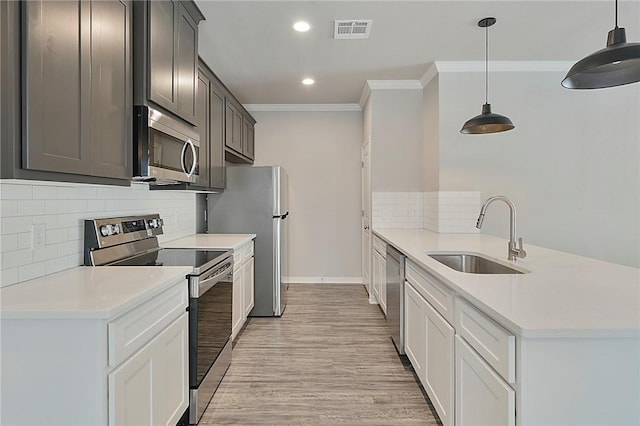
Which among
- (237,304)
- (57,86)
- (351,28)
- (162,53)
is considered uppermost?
(351,28)

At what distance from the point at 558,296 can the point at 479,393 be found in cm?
48

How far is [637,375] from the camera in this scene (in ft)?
3.74

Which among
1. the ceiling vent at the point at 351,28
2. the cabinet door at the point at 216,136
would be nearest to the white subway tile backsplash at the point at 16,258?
the cabinet door at the point at 216,136

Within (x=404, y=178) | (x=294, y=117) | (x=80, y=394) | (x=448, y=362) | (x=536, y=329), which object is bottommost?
(x=448, y=362)

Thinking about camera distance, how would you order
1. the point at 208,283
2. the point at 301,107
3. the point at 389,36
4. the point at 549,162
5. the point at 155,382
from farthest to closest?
1. the point at 301,107
2. the point at 549,162
3. the point at 389,36
4. the point at 208,283
5. the point at 155,382

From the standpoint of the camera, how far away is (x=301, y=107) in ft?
18.1

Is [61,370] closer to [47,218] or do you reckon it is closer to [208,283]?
[47,218]

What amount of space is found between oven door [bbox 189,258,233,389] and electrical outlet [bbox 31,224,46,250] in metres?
0.70

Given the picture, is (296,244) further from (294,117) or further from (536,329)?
(536,329)

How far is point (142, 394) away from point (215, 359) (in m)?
0.97

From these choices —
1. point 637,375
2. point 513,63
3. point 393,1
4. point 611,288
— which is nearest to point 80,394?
point 637,375

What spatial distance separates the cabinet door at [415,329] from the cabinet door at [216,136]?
205 centimetres

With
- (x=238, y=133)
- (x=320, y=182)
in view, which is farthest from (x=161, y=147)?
(x=320, y=182)

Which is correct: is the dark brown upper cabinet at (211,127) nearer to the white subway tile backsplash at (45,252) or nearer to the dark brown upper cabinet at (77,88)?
the dark brown upper cabinet at (77,88)
